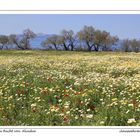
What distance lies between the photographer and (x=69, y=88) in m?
11.3

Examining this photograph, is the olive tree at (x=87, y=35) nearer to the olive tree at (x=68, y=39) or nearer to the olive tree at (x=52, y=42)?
the olive tree at (x=68, y=39)

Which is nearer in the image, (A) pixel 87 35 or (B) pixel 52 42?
(A) pixel 87 35

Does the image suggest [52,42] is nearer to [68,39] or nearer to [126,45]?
[68,39]

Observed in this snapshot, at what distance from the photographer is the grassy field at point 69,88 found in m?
9.21

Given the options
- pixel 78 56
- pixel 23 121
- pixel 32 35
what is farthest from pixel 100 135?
pixel 78 56

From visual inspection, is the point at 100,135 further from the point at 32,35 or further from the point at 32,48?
the point at 32,48

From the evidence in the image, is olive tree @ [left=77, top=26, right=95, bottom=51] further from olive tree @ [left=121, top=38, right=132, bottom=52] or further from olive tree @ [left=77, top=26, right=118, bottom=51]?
olive tree @ [left=121, top=38, right=132, bottom=52]

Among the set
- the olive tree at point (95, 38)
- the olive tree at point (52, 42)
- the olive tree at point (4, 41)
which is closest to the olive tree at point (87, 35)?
the olive tree at point (95, 38)


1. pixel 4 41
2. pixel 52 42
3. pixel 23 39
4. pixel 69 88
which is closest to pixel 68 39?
pixel 52 42

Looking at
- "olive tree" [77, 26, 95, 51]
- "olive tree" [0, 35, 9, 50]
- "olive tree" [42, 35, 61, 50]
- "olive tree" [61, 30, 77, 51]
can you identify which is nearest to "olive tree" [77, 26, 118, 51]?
"olive tree" [77, 26, 95, 51]

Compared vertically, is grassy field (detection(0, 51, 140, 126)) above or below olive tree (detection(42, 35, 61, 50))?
below

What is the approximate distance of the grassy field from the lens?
9211 millimetres
